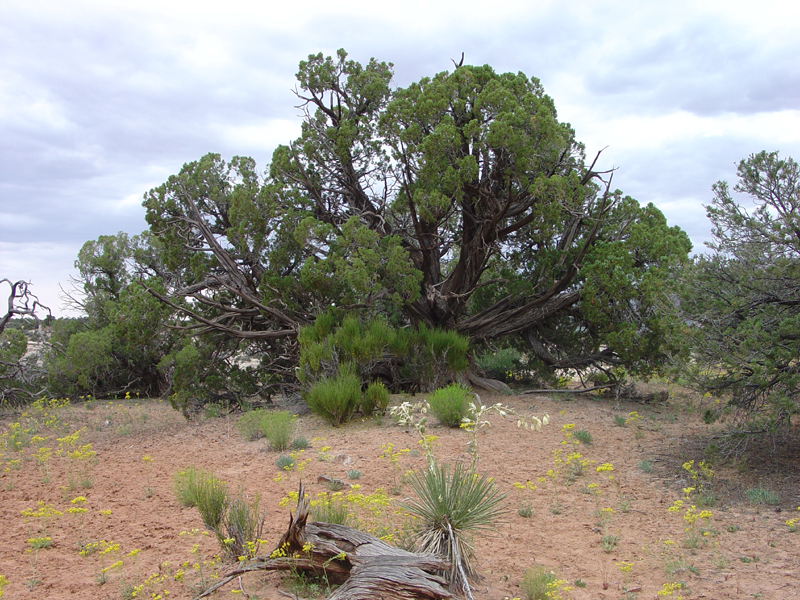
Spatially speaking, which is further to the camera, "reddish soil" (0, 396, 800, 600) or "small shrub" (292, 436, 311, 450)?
"small shrub" (292, 436, 311, 450)

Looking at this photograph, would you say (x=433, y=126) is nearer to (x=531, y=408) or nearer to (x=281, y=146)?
(x=281, y=146)

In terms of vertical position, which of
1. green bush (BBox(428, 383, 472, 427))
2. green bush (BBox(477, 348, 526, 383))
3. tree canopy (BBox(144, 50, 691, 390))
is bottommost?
green bush (BBox(428, 383, 472, 427))

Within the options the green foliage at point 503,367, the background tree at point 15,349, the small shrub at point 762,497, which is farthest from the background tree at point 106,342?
the small shrub at point 762,497

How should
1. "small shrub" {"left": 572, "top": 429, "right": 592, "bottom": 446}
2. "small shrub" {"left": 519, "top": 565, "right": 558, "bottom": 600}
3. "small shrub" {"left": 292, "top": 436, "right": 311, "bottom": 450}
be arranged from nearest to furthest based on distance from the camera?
"small shrub" {"left": 519, "top": 565, "right": 558, "bottom": 600}
"small shrub" {"left": 292, "top": 436, "right": 311, "bottom": 450}
"small shrub" {"left": 572, "top": 429, "right": 592, "bottom": 446}

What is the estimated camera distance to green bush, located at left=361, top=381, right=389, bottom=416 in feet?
29.1

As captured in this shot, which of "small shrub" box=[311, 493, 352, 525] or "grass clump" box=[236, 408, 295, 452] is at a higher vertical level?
"grass clump" box=[236, 408, 295, 452]

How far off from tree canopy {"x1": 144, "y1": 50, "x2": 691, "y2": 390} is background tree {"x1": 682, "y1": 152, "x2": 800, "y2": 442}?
260 cm

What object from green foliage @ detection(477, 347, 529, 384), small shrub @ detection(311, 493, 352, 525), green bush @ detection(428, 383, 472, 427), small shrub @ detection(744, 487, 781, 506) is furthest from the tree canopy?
small shrub @ detection(311, 493, 352, 525)

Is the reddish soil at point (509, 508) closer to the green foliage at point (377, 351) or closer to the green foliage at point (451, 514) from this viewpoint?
the green foliage at point (451, 514)

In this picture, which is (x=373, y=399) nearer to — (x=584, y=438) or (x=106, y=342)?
(x=584, y=438)

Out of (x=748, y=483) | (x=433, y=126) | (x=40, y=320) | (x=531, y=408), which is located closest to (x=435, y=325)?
(x=531, y=408)

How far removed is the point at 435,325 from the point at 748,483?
634 cm

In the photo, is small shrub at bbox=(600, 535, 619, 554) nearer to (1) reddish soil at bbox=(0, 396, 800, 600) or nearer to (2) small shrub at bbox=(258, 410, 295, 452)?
(1) reddish soil at bbox=(0, 396, 800, 600)

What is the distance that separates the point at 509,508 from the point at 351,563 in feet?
6.98
